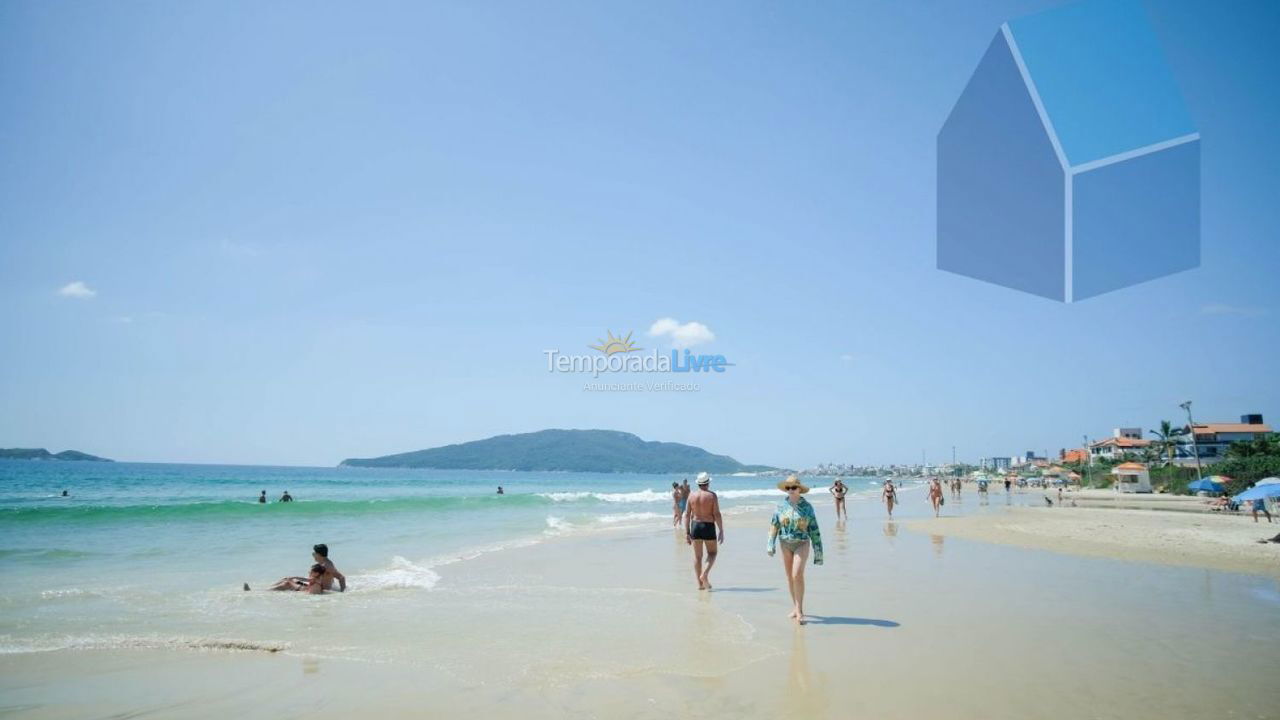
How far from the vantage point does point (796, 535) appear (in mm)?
7344

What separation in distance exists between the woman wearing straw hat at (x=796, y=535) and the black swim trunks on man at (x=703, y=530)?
2.10 meters

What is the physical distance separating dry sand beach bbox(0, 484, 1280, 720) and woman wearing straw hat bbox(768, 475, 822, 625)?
1.43ft

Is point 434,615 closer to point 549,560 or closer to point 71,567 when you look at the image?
point 549,560

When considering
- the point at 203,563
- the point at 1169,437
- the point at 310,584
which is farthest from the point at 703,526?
the point at 1169,437

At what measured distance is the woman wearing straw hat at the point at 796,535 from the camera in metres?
7.30

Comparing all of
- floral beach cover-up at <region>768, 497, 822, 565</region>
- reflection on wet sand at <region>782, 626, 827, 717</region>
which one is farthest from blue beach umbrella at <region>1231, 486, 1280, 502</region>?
reflection on wet sand at <region>782, 626, 827, 717</region>

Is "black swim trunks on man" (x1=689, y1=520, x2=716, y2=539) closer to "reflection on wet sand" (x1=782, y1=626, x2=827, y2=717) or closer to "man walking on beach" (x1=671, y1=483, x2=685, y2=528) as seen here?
"reflection on wet sand" (x1=782, y1=626, x2=827, y2=717)

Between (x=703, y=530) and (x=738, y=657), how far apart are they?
3765 mm

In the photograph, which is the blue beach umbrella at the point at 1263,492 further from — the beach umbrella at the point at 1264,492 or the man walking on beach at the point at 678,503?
the man walking on beach at the point at 678,503

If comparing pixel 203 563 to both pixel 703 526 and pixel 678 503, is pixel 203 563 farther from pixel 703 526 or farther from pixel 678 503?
pixel 678 503

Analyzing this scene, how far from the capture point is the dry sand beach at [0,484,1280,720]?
15.6 feet

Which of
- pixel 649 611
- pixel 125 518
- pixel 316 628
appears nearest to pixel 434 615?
pixel 316 628

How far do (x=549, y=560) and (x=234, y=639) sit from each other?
731 cm

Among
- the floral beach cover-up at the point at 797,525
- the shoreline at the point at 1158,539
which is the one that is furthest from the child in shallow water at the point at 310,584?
the shoreline at the point at 1158,539
